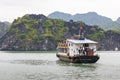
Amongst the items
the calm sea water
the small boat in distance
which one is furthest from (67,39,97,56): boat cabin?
the calm sea water

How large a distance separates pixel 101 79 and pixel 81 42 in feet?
119

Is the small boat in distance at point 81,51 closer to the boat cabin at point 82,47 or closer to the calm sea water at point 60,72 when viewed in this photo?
the boat cabin at point 82,47

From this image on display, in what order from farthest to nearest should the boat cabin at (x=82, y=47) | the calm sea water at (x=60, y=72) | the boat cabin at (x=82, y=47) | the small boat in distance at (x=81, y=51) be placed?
1. the boat cabin at (x=82, y=47)
2. the boat cabin at (x=82, y=47)
3. the small boat in distance at (x=81, y=51)
4. the calm sea water at (x=60, y=72)

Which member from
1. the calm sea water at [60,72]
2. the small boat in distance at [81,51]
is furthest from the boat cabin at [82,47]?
the calm sea water at [60,72]

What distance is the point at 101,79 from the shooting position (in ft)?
180

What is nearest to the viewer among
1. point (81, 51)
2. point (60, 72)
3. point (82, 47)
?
point (60, 72)

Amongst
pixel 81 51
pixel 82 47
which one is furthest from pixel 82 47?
pixel 81 51

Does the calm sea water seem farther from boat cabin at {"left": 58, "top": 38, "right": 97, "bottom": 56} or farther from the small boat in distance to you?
boat cabin at {"left": 58, "top": 38, "right": 97, "bottom": 56}

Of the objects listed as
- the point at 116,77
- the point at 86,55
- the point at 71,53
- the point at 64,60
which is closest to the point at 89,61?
the point at 86,55

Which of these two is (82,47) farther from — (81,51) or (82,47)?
(81,51)

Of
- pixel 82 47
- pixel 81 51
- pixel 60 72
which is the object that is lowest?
pixel 60 72

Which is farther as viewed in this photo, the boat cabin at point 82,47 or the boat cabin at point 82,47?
the boat cabin at point 82,47

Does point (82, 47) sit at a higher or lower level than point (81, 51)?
higher

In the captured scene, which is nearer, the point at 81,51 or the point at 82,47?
the point at 81,51
